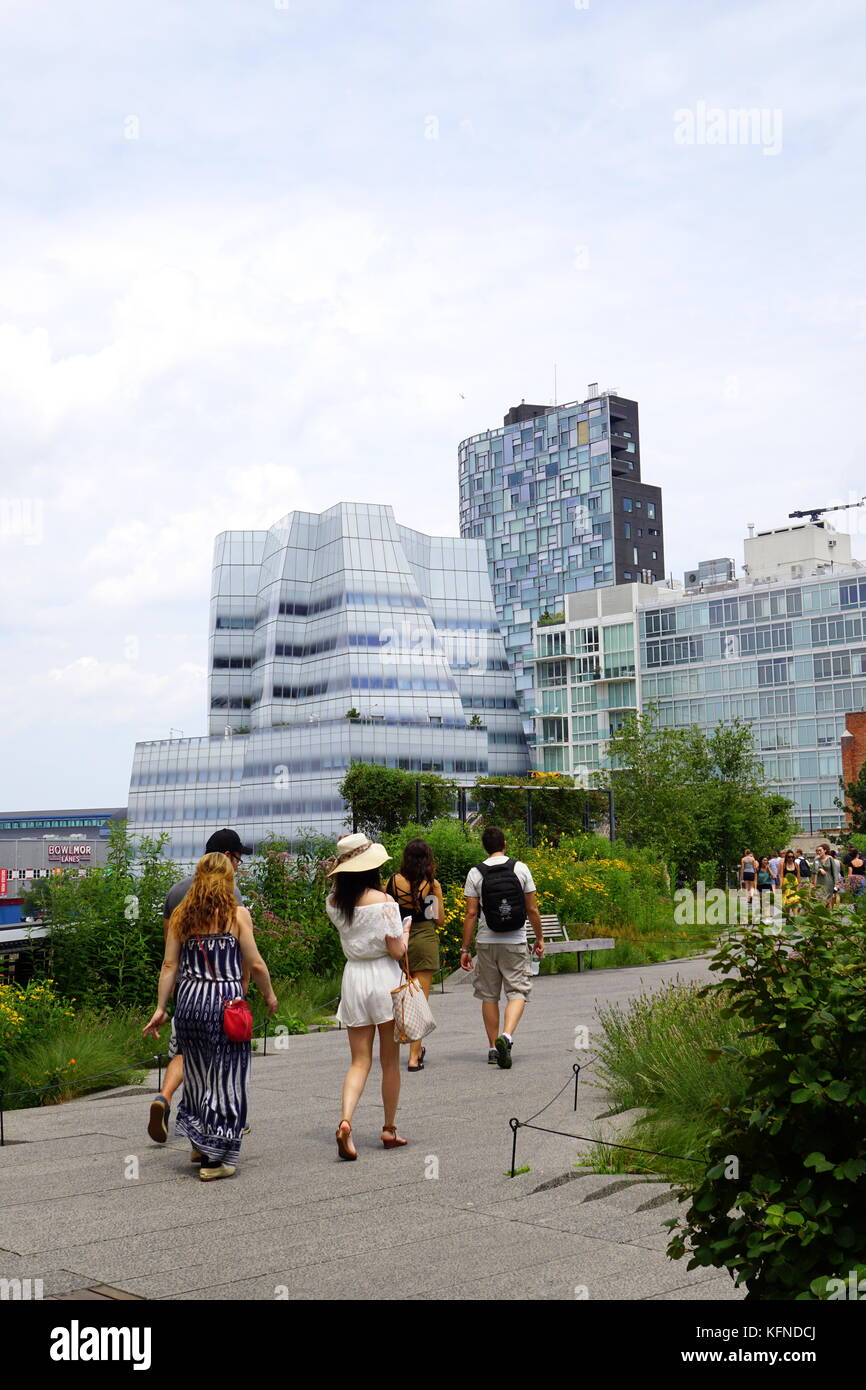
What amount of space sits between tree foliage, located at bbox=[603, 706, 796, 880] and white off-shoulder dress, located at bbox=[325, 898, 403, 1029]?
35666 mm

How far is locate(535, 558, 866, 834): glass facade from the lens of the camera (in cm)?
9106

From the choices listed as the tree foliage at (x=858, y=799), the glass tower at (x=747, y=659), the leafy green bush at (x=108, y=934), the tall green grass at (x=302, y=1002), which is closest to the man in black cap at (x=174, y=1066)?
the leafy green bush at (x=108, y=934)

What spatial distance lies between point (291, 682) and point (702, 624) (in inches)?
1495

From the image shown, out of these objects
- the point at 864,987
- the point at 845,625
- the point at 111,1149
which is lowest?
the point at 111,1149

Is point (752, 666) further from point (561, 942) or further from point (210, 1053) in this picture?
point (210, 1053)

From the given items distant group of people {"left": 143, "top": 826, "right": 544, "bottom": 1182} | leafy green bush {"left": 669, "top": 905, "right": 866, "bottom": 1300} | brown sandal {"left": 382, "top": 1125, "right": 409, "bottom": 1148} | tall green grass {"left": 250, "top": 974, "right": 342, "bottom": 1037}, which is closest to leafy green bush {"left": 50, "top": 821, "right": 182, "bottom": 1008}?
tall green grass {"left": 250, "top": 974, "right": 342, "bottom": 1037}

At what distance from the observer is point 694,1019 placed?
849 centimetres

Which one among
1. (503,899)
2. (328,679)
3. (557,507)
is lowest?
(503,899)

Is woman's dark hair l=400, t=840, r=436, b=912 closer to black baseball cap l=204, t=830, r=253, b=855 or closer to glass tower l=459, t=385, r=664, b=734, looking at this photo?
black baseball cap l=204, t=830, r=253, b=855

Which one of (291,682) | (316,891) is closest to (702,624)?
(291,682)

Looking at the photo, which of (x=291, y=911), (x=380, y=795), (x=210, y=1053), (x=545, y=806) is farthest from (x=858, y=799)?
(x=210, y=1053)

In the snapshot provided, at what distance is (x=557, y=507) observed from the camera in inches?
6506

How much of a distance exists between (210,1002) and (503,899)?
389 cm
